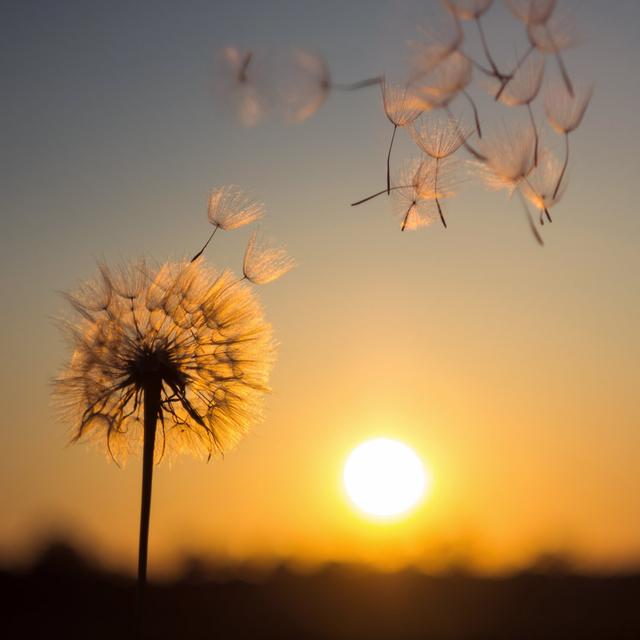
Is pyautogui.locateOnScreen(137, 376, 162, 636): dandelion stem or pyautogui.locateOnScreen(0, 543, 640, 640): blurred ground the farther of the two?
pyautogui.locateOnScreen(0, 543, 640, 640): blurred ground

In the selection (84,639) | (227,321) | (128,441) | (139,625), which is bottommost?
(139,625)

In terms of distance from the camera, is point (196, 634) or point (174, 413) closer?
point (174, 413)

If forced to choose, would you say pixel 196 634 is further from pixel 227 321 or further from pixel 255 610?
pixel 227 321

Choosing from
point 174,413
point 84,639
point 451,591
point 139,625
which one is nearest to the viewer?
point 139,625

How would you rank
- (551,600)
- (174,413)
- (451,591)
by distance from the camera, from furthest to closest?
(451,591) → (551,600) → (174,413)

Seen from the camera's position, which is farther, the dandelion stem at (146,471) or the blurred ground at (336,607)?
the blurred ground at (336,607)

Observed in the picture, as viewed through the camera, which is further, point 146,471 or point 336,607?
point 336,607

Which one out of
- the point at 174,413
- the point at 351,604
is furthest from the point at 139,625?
the point at 351,604

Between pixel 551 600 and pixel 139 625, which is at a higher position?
pixel 551 600
